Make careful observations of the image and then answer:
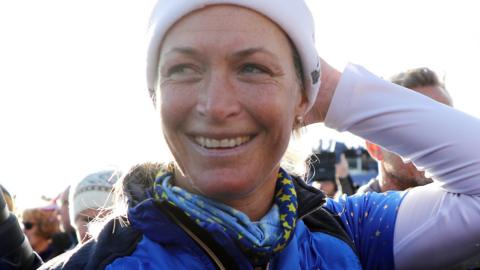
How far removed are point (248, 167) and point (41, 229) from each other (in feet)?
15.5

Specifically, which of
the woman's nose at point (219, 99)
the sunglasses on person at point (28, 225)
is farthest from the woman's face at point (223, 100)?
the sunglasses on person at point (28, 225)

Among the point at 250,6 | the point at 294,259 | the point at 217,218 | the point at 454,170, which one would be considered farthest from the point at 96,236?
the point at 454,170

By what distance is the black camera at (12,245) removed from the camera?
2.03 metres

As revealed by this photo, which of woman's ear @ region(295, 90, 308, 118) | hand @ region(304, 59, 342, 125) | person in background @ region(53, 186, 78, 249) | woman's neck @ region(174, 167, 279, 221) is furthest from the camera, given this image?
person in background @ region(53, 186, 78, 249)

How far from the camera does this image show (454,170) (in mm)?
2215

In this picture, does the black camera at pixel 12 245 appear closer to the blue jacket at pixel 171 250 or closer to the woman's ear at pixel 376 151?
the blue jacket at pixel 171 250

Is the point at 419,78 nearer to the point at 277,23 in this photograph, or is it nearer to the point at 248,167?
the point at 277,23

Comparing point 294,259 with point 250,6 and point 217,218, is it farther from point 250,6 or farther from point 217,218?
point 250,6

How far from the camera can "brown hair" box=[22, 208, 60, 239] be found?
5988 millimetres

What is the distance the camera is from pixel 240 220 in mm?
1898

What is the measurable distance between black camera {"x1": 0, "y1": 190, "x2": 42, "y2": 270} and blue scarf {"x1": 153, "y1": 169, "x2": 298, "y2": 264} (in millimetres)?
535

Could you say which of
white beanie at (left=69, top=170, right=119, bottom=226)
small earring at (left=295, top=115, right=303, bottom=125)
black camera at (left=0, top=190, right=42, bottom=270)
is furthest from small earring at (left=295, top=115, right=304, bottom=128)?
white beanie at (left=69, top=170, right=119, bottom=226)

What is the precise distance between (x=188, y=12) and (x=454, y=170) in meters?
1.13

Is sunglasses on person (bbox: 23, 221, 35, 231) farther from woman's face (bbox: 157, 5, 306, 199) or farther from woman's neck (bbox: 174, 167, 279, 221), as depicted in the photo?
woman's face (bbox: 157, 5, 306, 199)
